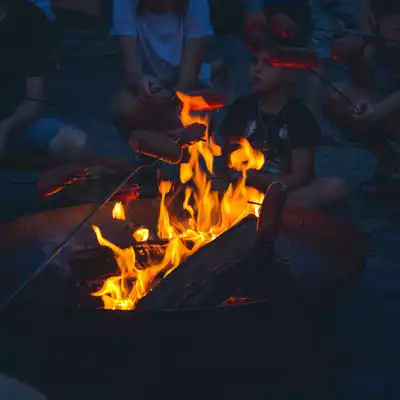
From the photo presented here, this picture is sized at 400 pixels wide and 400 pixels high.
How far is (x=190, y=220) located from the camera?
3.40 m

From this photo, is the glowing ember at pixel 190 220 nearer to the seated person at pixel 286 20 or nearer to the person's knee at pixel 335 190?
→ the seated person at pixel 286 20

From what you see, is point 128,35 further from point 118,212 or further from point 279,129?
point 118,212

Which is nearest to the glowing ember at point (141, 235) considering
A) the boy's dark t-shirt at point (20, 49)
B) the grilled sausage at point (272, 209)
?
the grilled sausage at point (272, 209)

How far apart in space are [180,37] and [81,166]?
1805mm

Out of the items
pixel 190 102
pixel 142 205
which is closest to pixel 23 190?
pixel 142 205

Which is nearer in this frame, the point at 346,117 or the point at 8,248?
the point at 8,248

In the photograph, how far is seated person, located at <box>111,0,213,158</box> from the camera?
4.43 m

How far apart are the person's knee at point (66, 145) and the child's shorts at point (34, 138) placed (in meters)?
0.04

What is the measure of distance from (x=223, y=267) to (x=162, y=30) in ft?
7.43

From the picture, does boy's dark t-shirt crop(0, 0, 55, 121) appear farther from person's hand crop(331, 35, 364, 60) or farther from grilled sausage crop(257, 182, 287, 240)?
grilled sausage crop(257, 182, 287, 240)

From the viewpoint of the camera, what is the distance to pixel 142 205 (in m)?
3.54

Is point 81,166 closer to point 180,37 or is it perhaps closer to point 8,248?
point 8,248

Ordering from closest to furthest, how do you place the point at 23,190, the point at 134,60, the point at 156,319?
1. the point at 156,319
2. the point at 134,60
3. the point at 23,190

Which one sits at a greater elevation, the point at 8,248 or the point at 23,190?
the point at 8,248
